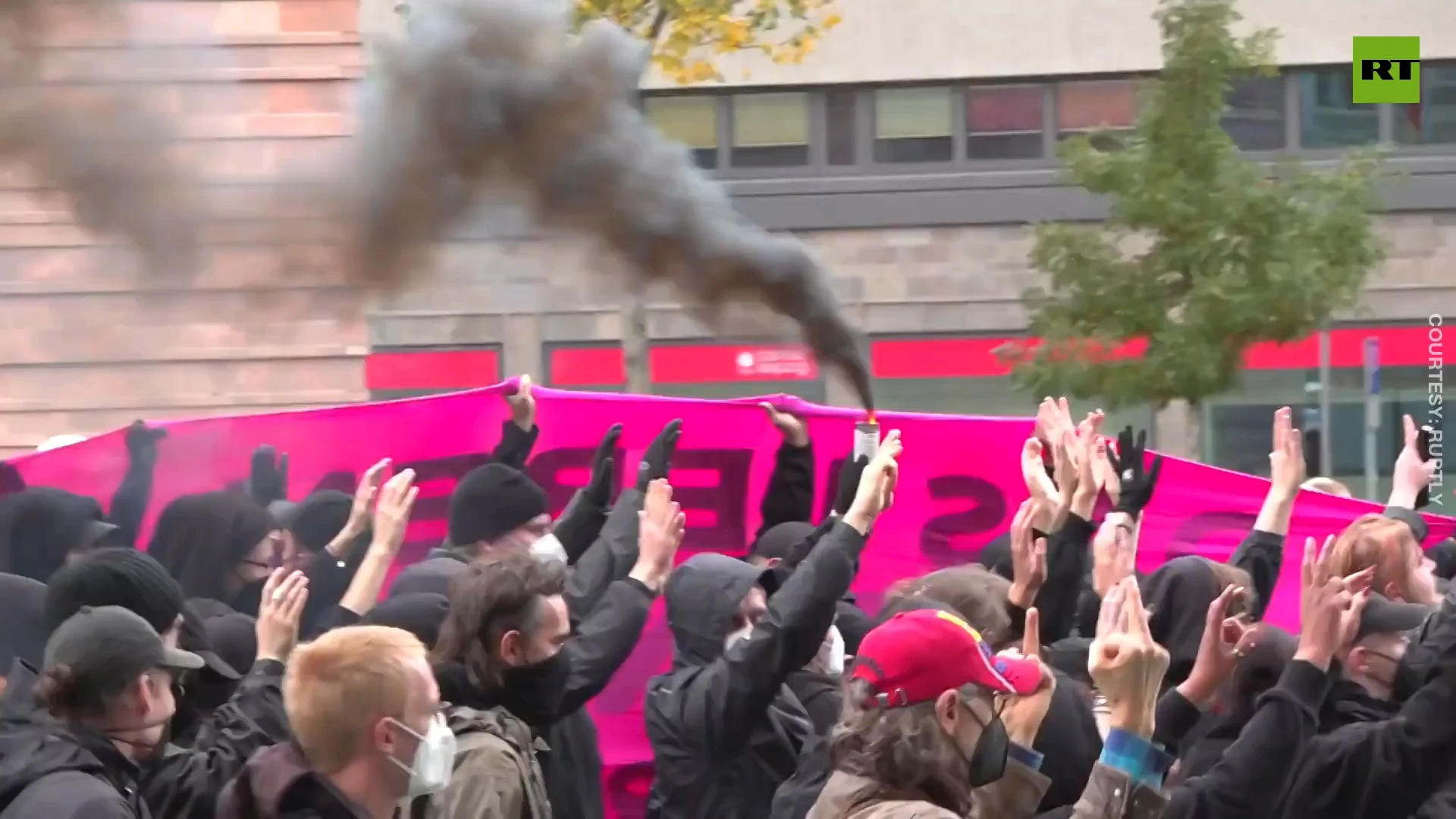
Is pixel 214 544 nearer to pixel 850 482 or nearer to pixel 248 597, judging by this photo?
pixel 248 597

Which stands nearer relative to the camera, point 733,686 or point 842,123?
point 733,686

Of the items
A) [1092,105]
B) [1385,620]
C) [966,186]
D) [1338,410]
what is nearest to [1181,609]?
[1385,620]

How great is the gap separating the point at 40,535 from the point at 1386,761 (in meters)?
4.21

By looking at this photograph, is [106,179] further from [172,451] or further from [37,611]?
[172,451]

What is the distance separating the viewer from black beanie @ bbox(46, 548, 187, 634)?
175 inches

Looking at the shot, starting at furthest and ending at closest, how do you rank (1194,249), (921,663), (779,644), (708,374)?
(708,374) < (1194,249) < (779,644) < (921,663)

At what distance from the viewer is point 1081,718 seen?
4125 millimetres

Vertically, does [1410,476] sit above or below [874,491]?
below

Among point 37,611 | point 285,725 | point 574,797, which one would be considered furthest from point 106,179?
point 574,797

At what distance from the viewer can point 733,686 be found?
16.0ft

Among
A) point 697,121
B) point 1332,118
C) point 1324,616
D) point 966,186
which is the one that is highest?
point 697,121

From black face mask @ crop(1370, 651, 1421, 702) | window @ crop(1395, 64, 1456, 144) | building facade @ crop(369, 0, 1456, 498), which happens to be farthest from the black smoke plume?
window @ crop(1395, 64, 1456, 144)

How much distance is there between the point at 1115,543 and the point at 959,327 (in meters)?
14.7

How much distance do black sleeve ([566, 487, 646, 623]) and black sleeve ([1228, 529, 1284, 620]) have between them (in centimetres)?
176
